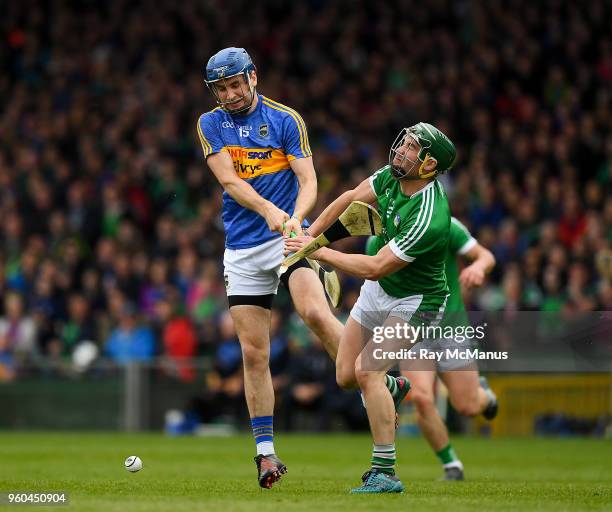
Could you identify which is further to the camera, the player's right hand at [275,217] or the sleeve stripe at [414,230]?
the player's right hand at [275,217]

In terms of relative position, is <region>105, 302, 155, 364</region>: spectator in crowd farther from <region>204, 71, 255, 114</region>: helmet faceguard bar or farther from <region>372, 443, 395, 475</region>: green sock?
<region>372, 443, 395, 475</region>: green sock

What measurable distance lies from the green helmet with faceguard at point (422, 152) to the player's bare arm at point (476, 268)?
1.86 meters

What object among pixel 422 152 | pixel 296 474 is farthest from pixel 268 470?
Answer: pixel 422 152

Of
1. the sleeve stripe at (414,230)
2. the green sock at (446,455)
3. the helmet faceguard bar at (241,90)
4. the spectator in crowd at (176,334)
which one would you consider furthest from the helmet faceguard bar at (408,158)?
the spectator in crowd at (176,334)

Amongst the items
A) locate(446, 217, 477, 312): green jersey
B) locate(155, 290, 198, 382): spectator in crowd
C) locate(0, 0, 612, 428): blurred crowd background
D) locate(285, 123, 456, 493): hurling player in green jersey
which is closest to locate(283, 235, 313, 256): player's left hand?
locate(285, 123, 456, 493): hurling player in green jersey

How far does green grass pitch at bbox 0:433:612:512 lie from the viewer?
7.91 metres

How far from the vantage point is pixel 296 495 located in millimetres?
8516

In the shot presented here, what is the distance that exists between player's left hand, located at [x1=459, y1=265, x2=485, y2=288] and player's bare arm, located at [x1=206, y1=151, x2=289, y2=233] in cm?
210

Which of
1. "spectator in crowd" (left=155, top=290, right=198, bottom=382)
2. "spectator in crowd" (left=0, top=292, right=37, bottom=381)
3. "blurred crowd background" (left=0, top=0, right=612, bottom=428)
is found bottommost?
"spectator in crowd" (left=155, top=290, right=198, bottom=382)

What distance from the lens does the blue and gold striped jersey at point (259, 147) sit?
9.39 m

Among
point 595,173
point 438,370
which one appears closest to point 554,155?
point 595,173

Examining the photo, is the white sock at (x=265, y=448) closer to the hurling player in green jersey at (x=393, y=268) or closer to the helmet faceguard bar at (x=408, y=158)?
the hurling player in green jersey at (x=393, y=268)

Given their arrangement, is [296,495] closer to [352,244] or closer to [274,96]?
[352,244]

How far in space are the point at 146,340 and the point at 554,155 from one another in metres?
6.35
